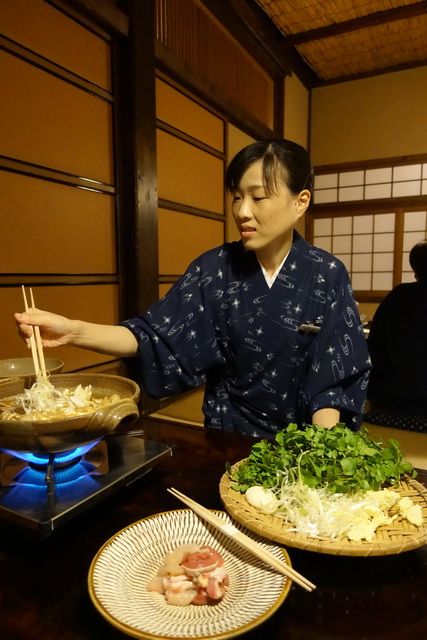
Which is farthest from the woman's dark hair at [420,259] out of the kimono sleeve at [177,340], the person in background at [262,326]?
the kimono sleeve at [177,340]

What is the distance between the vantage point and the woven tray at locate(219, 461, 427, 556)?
2.98 feet

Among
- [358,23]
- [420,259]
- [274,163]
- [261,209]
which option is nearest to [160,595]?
[261,209]

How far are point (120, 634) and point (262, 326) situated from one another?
1276 millimetres

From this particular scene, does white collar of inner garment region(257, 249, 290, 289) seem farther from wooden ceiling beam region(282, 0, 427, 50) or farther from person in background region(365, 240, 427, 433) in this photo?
wooden ceiling beam region(282, 0, 427, 50)

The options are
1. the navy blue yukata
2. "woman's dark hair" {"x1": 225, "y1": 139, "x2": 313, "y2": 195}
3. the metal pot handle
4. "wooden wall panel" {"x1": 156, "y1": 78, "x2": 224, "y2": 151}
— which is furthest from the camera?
"wooden wall panel" {"x1": 156, "y1": 78, "x2": 224, "y2": 151}

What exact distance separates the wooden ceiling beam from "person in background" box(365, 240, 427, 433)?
152 inches

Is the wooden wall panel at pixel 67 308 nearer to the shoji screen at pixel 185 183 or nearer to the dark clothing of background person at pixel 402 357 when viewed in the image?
the shoji screen at pixel 185 183

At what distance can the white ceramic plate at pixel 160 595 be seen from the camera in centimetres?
75

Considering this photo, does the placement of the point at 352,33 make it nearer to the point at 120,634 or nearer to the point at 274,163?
the point at 274,163

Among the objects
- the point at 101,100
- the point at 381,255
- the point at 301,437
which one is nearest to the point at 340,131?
the point at 381,255

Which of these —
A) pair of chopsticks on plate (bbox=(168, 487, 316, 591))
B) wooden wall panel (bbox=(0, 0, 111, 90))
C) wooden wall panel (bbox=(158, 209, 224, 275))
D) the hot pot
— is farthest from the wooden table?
wooden wall panel (bbox=(158, 209, 224, 275))

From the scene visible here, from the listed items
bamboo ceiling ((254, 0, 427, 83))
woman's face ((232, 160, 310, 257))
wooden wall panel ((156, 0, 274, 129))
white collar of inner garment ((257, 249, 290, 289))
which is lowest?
white collar of inner garment ((257, 249, 290, 289))

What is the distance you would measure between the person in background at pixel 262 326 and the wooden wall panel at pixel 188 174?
262 cm

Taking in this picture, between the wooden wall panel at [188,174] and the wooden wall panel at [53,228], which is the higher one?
the wooden wall panel at [188,174]
